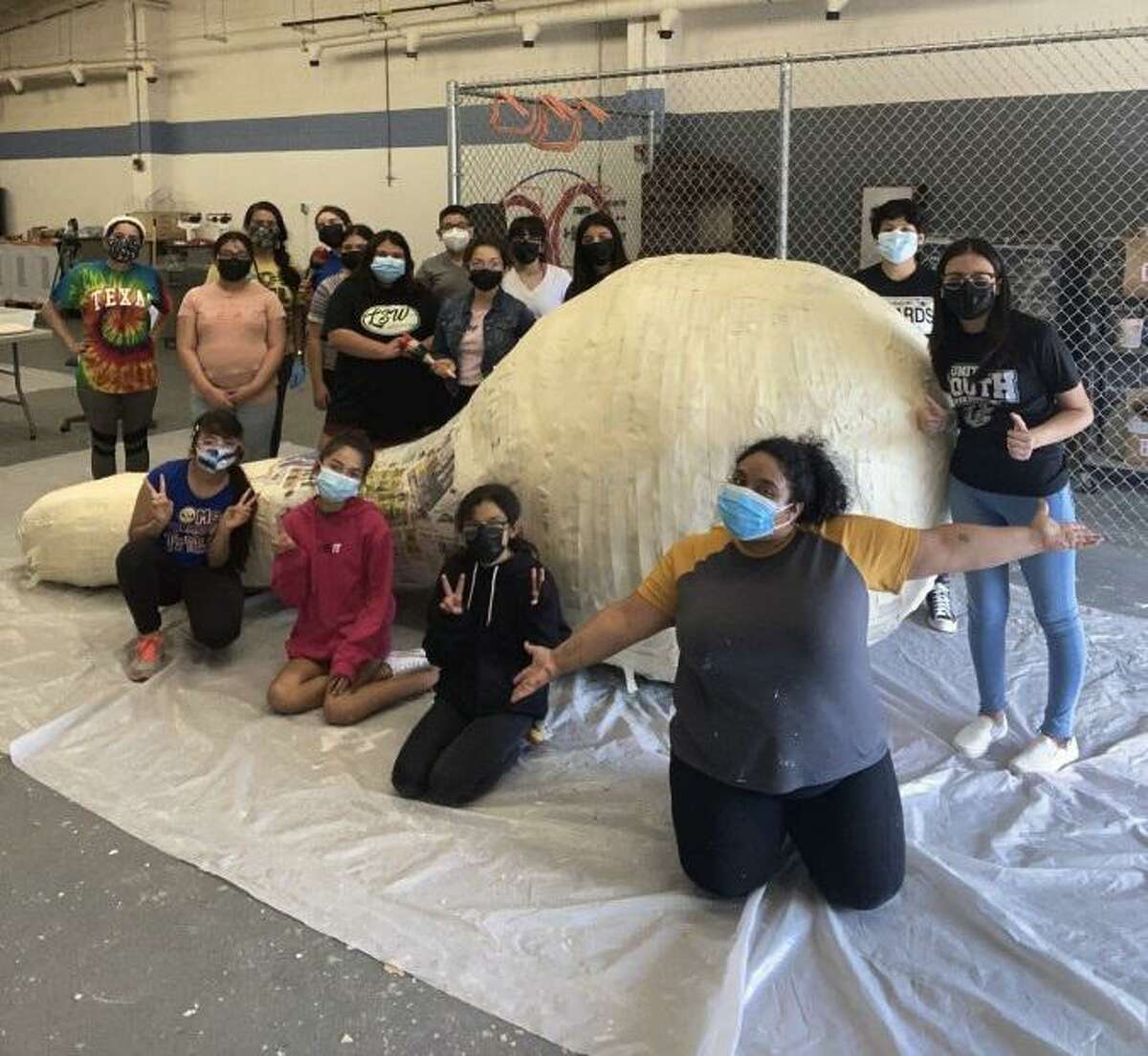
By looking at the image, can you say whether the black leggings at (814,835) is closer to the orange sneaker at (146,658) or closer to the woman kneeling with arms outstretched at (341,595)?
the woman kneeling with arms outstretched at (341,595)

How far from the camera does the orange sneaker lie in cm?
341

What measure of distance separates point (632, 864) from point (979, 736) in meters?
1.08

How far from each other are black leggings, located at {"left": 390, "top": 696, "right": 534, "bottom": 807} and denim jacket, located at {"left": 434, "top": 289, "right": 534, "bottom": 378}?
4.45 feet

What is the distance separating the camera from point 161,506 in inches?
135

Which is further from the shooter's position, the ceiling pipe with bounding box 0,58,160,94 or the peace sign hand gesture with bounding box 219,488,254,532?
the ceiling pipe with bounding box 0,58,160,94

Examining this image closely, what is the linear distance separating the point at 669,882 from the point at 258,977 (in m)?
0.84

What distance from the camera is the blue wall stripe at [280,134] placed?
359 inches

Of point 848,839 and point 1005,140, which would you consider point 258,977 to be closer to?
point 848,839

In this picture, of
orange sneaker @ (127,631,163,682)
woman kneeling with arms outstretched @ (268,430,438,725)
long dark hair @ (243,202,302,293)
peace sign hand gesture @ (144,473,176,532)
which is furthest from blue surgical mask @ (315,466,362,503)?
long dark hair @ (243,202,302,293)

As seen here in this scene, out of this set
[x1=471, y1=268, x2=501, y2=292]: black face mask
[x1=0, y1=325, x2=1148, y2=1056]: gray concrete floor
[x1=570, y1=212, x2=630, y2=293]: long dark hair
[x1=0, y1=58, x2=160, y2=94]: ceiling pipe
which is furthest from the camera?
[x1=0, y1=58, x2=160, y2=94]: ceiling pipe

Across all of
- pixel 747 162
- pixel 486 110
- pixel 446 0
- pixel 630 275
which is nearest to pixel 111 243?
pixel 630 275

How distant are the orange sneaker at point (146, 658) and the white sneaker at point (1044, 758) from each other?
2.44m

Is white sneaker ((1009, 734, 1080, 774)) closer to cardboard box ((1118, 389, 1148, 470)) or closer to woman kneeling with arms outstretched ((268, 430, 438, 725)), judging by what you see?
woman kneeling with arms outstretched ((268, 430, 438, 725))

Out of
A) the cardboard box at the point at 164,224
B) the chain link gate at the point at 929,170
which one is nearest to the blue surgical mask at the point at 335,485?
the chain link gate at the point at 929,170
